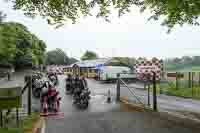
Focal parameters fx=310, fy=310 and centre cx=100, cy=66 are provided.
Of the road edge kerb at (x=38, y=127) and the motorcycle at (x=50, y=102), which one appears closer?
the road edge kerb at (x=38, y=127)

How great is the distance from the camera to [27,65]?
65125 millimetres

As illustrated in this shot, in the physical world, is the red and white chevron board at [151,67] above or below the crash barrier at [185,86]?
above

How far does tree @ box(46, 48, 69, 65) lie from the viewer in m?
113

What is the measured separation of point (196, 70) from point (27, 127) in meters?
16.0

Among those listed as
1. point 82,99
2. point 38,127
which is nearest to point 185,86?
point 82,99

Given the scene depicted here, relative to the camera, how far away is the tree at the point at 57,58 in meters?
113

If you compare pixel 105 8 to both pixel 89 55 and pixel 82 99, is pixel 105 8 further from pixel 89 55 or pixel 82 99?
pixel 89 55

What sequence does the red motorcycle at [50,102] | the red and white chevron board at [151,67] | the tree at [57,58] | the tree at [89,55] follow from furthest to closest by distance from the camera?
the tree at [57,58], the tree at [89,55], the red and white chevron board at [151,67], the red motorcycle at [50,102]

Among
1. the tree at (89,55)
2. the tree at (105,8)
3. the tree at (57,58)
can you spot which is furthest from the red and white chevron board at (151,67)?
the tree at (57,58)

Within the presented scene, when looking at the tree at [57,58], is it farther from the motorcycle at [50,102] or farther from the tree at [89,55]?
the motorcycle at [50,102]

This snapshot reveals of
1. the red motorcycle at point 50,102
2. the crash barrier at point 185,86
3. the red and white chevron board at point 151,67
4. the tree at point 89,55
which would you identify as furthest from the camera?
the tree at point 89,55

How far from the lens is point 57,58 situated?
116 meters

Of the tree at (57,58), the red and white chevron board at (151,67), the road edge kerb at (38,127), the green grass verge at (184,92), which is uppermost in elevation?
the tree at (57,58)

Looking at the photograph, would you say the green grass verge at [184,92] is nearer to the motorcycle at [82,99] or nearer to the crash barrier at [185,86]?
the crash barrier at [185,86]
